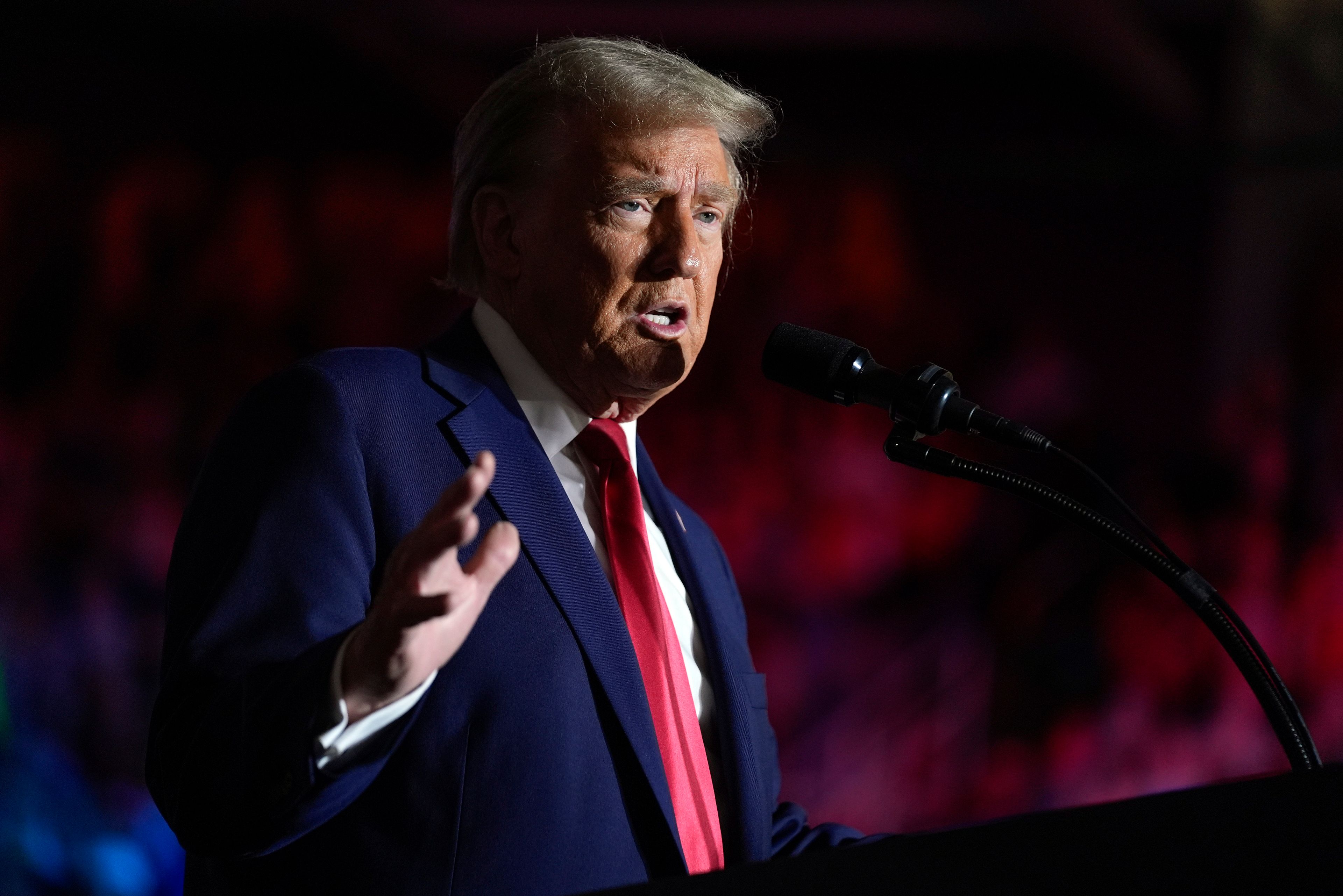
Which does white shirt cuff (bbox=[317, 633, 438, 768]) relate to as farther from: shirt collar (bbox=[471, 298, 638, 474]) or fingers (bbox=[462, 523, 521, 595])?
shirt collar (bbox=[471, 298, 638, 474])

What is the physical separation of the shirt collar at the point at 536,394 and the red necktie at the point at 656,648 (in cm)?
3

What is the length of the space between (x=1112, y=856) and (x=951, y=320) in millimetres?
4428

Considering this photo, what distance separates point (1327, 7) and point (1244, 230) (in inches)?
36.4

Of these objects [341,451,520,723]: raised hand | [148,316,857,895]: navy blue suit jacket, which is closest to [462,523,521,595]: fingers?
[341,451,520,723]: raised hand

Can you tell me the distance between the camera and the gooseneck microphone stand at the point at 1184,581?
1.01 meters

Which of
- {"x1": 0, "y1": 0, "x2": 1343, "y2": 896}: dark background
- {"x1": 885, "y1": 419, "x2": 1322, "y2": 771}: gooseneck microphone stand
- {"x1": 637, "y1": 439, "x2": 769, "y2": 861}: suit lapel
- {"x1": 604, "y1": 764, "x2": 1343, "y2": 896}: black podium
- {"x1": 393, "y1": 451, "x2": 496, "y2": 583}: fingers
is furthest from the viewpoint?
{"x1": 0, "y1": 0, "x2": 1343, "y2": 896}: dark background

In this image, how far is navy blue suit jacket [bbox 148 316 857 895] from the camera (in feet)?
2.93

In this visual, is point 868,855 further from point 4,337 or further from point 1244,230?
point 1244,230

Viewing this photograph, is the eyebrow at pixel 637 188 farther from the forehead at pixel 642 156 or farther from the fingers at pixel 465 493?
the fingers at pixel 465 493

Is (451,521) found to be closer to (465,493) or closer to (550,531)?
(465,493)

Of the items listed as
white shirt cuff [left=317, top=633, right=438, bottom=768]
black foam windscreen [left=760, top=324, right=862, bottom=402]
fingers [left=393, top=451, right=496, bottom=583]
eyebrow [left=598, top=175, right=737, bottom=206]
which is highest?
eyebrow [left=598, top=175, right=737, bottom=206]

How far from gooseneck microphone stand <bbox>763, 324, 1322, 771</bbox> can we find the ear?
0.43m

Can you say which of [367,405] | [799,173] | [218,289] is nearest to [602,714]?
[367,405]

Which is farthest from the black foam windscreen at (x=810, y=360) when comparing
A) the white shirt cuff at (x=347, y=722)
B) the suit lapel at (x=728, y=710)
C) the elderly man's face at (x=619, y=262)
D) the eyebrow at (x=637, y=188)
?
the white shirt cuff at (x=347, y=722)
